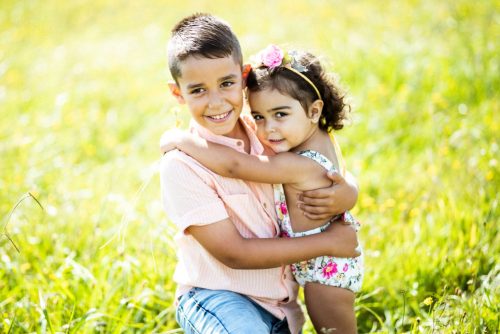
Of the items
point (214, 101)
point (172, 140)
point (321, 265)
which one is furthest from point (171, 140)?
point (321, 265)

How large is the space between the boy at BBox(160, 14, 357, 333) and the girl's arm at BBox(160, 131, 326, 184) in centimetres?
4

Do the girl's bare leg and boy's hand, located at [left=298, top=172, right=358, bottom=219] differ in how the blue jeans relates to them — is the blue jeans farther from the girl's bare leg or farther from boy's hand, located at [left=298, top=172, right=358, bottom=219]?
boy's hand, located at [left=298, top=172, right=358, bottom=219]

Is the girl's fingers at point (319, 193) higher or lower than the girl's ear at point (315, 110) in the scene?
lower

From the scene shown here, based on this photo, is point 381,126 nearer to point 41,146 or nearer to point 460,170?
point 460,170

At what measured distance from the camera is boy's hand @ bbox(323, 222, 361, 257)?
6.98 feet

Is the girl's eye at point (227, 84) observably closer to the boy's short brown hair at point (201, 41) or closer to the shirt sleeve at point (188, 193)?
the boy's short brown hair at point (201, 41)

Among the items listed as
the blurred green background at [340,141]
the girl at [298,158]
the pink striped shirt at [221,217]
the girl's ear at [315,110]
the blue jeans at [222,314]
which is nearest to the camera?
the blue jeans at [222,314]

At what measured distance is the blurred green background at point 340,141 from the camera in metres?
2.63

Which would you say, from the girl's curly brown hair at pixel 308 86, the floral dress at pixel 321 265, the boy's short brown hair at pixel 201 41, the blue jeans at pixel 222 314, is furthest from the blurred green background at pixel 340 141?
the boy's short brown hair at pixel 201 41

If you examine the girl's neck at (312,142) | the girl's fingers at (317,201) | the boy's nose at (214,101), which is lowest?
the girl's fingers at (317,201)

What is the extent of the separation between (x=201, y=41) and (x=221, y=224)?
0.67m

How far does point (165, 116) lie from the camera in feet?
17.3

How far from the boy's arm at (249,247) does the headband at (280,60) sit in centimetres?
62

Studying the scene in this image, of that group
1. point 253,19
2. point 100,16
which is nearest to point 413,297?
point 253,19
